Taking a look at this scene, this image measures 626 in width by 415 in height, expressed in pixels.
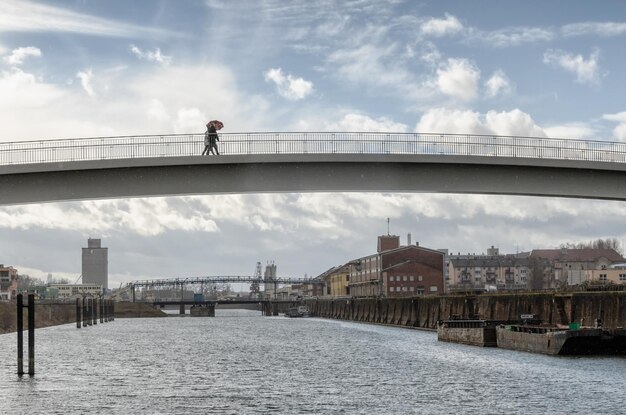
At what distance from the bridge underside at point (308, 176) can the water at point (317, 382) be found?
10.9 m

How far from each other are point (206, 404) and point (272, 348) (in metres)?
42.8

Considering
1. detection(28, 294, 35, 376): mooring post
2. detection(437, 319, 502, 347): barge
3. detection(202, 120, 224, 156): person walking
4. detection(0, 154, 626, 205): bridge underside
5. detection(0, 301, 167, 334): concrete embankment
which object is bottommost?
detection(0, 301, 167, 334): concrete embankment

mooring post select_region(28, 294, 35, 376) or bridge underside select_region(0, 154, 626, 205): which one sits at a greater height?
bridge underside select_region(0, 154, 626, 205)

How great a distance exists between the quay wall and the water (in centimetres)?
816

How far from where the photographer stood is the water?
4144cm

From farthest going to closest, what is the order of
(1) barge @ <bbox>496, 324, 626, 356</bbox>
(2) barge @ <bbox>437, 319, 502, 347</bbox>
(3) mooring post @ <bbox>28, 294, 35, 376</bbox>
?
(2) barge @ <bbox>437, 319, 502, 347</bbox> → (1) barge @ <bbox>496, 324, 626, 356</bbox> → (3) mooring post @ <bbox>28, 294, 35, 376</bbox>

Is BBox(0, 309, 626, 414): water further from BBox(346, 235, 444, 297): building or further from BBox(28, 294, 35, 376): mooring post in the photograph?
BBox(346, 235, 444, 297): building

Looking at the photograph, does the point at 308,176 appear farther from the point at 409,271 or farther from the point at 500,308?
the point at 409,271

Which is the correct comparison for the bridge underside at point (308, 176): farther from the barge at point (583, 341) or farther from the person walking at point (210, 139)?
the barge at point (583, 341)

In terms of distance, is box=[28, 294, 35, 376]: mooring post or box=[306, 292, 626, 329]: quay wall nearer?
box=[28, 294, 35, 376]: mooring post

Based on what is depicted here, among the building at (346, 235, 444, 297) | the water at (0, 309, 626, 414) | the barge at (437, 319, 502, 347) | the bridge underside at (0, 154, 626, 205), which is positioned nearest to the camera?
the water at (0, 309, 626, 414)

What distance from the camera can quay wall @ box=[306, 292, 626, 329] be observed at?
238 feet

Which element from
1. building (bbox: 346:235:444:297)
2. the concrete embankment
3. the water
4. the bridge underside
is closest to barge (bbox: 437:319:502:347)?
the water

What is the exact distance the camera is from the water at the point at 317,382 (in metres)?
41.4
